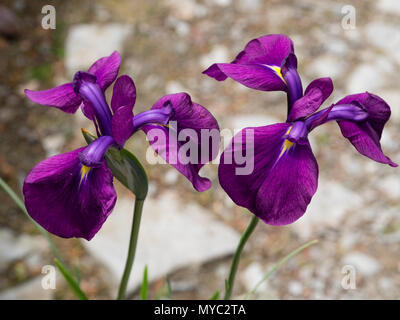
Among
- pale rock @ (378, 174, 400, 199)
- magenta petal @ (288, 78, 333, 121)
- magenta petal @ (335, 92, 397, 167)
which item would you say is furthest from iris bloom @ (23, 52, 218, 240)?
pale rock @ (378, 174, 400, 199)

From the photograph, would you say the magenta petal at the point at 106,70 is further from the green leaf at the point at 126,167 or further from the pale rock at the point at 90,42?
the pale rock at the point at 90,42

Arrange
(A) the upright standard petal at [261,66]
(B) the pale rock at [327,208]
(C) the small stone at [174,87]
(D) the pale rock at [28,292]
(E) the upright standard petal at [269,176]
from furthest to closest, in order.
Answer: (C) the small stone at [174,87] < (B) the pale rock at [327,208] < (D) the pale rock at [28,292] < (A) the upright standard petal at [261,66] < (E) the upright standard petal at [269,176]

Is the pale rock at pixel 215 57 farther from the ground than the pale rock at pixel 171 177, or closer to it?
farther from the ground

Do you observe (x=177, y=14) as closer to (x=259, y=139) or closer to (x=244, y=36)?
(x=244, y=36)

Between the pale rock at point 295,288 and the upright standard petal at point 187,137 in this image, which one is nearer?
the upright standard petal at point 187,137

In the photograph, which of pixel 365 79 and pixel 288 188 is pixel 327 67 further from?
pixel 288 188

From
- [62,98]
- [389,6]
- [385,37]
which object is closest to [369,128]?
[62,98]

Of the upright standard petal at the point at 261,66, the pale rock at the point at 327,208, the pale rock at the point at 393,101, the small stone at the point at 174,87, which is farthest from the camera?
the small stone at the point at 174,87

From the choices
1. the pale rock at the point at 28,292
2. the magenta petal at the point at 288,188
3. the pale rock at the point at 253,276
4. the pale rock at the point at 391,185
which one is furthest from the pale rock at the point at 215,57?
the magenta petal at the point at 288,188
